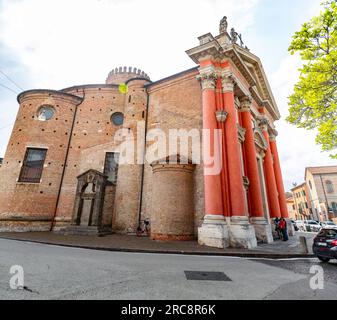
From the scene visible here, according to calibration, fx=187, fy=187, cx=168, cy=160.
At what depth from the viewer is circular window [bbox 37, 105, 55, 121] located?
17375 millimetres

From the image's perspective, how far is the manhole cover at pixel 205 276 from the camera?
13.2ft

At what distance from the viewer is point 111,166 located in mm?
16562

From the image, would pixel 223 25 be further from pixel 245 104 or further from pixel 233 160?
pixel 233 160

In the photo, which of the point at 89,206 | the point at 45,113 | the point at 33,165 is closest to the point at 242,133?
the point at 89,206

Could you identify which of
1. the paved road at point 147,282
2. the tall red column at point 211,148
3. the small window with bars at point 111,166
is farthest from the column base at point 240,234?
the small window with bars at point 111,166

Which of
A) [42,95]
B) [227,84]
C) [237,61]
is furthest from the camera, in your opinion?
[42,95]

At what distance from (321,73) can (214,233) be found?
8310 mm

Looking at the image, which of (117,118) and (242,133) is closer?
(242,133)

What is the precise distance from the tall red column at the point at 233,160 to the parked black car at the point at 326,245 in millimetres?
3222

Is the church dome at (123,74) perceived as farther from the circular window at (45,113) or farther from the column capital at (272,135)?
the column capital at (272,135)

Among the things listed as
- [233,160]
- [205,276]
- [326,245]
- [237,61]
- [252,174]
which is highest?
[237,61]

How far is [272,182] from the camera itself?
15.6m
